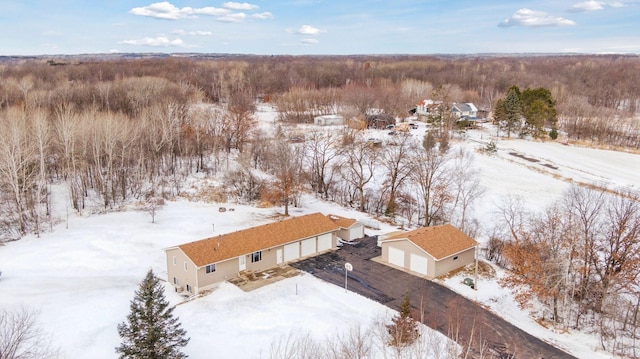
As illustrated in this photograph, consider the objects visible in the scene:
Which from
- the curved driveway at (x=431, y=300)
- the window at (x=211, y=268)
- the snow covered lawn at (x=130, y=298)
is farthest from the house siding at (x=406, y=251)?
the window at (x=211, y=268)

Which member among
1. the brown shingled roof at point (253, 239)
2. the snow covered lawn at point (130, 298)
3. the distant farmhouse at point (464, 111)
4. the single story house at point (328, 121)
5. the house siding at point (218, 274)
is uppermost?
the distant farmhouse at point (464, 111)

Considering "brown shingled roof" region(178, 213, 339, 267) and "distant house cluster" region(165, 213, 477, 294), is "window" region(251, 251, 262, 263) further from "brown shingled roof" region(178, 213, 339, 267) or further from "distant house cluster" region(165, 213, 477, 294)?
"brown shingled roof" region(178, 213, 339, 267)

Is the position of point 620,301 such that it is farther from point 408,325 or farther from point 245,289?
point 245,289

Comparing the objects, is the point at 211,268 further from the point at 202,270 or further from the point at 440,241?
the point at 440,241

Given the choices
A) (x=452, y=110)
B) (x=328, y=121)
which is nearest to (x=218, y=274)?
(x=328, y=121)

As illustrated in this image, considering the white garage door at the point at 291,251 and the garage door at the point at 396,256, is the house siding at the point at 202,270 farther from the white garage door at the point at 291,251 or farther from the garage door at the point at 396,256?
the garage door at the point at 396,256
